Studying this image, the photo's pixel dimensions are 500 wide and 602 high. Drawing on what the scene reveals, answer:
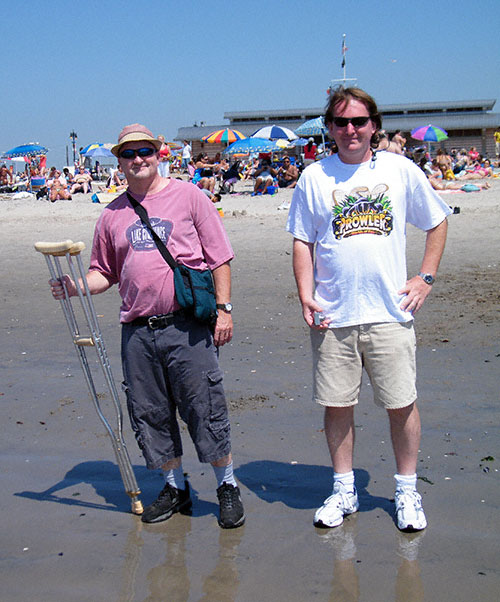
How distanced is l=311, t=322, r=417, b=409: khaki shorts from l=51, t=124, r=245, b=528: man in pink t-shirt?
53 cm

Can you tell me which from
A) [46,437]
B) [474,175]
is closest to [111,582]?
[46,437]

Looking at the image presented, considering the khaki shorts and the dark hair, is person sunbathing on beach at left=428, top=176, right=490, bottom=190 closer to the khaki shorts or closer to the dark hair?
the dark hair

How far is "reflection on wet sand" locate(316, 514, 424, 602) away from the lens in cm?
331

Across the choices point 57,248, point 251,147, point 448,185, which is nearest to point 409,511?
point 57,248

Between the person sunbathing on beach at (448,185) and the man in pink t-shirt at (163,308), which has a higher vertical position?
the man in pink t-shirt at (163,308)

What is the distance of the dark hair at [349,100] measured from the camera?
366 centimetres

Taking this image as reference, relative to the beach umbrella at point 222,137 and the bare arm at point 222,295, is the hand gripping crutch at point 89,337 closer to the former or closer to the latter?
the bare arm at point 222,295

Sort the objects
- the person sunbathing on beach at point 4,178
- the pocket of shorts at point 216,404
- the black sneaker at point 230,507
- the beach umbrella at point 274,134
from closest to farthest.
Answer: the pocket of shorts at point 216,404 < the black sneaker at point 230,507 < the beach umbrella at point 274,134 < the person sunbathing on beach at point 4,178

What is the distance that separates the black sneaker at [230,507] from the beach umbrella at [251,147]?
2353 cm

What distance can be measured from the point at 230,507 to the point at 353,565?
2.51 ft

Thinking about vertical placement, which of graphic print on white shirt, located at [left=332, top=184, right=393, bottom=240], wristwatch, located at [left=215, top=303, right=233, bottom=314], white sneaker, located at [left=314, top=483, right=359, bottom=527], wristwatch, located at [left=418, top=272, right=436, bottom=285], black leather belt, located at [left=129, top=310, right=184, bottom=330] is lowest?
white sneaker, located at [left=314, top=483, right=359, bottom=527]

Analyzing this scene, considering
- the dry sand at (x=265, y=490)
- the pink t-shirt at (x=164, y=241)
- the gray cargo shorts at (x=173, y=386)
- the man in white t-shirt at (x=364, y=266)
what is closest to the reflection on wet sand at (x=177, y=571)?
the dry sand at (x=265, y=490)

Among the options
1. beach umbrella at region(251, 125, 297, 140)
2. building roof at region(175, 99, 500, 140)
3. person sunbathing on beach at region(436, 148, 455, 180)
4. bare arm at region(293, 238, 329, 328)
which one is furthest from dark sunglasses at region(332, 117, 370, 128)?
building roof at region(175, 99, 500, 140)

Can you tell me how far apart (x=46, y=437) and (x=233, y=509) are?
6.36ft
